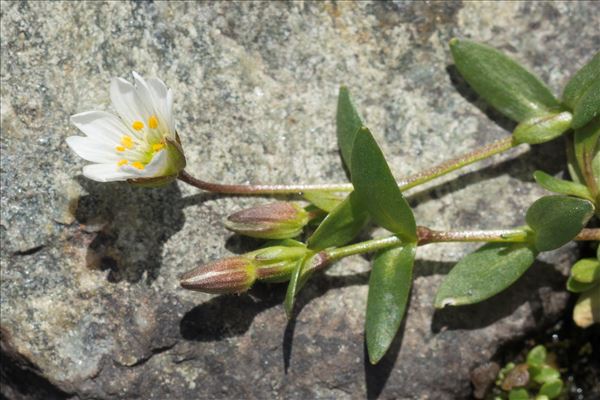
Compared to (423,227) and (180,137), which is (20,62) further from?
(423,227)

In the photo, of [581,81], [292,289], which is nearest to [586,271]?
[581,81]

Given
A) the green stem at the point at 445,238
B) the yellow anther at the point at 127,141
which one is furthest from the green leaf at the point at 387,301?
the yellow anther at the point at 127,141

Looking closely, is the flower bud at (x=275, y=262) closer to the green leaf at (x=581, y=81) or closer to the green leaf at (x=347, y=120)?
the green leaf at (x=347, y=120)

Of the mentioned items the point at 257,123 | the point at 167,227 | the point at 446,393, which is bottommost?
the point at 446,393

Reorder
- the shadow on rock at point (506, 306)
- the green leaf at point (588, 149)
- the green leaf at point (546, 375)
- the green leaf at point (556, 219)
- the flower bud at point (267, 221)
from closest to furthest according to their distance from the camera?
the green leaf at point (556, 219) < the flower bud at point (267, 221) < the green leaf at point (588, 149) < the shadow on rock at point (506, 306) < the green leaf at point (546, 375)

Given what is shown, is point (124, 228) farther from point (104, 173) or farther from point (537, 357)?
point (537, 357)

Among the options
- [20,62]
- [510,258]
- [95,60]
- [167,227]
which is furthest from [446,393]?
[20,62]
